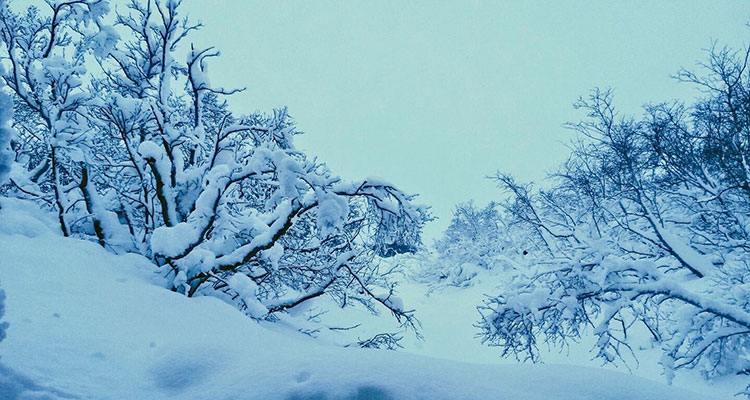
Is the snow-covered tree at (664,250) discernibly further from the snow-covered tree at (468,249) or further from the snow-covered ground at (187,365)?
the snow-covered tree at (468,249)

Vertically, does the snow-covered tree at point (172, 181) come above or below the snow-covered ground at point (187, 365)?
above

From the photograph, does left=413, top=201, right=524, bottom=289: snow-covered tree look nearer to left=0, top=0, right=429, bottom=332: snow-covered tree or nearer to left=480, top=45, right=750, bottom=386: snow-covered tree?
left=480, top=45, right=750, bottom=386: snow-covered tree

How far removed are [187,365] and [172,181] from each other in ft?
14.0

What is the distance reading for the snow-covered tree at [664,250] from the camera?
5.52m

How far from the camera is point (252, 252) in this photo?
4703mm

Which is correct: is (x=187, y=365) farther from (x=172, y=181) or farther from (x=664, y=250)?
(x=664, y=250)

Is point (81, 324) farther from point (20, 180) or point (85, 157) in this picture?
point (20, 180)

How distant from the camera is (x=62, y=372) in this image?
6.02ft

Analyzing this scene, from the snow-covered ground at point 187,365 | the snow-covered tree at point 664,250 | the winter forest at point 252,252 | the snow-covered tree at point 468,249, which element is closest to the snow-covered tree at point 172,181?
the winter forest at point 252,252

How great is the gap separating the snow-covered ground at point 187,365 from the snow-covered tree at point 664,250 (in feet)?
12.8

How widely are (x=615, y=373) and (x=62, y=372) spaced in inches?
114

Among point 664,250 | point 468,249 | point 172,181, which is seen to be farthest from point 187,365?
point 468,249

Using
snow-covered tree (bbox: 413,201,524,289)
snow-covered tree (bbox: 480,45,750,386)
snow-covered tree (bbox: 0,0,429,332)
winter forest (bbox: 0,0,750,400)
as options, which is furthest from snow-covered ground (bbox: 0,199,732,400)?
snow-covered tree (bbox: 413,201,524,289)

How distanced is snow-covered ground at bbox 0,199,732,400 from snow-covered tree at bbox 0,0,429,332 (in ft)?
4.61
